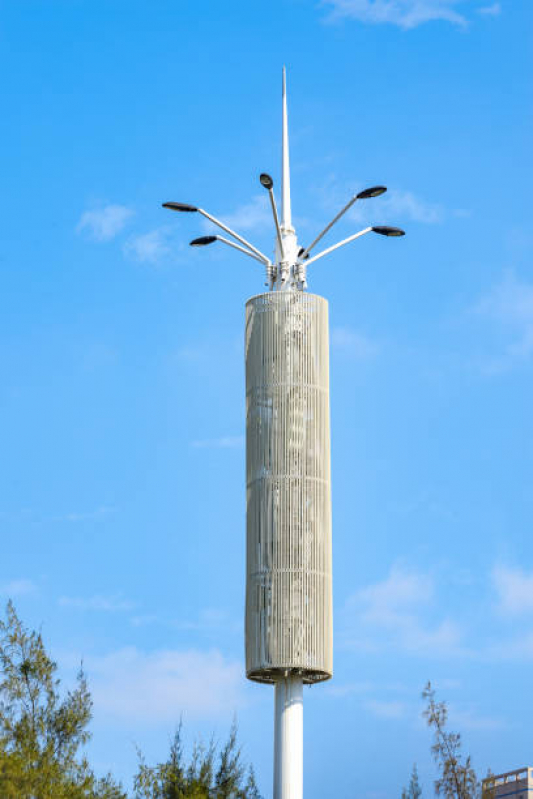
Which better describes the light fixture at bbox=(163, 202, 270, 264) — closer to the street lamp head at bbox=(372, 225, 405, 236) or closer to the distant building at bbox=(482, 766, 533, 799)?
the street lamp head at bbox=(372, 225, 405, 236)

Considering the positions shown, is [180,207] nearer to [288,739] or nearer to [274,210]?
[274,210]

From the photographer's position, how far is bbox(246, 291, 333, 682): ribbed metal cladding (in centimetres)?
2509

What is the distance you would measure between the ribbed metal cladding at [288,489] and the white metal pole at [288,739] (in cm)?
31

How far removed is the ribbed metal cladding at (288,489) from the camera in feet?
82.3

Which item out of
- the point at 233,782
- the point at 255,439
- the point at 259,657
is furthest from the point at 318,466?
the point at 233,782

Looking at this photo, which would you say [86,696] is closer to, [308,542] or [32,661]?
[32,661]

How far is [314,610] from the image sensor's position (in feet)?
82.7

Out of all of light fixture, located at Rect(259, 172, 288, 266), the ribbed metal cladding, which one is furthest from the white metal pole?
light fixture, located at Rect(259, 172, 288, 266)

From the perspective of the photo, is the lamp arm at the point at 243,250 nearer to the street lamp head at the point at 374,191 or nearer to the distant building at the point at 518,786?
the street lamp head at the point at 374,191

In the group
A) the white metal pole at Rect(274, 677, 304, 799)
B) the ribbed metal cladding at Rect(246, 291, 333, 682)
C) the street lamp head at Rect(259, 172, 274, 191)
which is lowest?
the white metal pole at Rect(274, 677, 304, 799)

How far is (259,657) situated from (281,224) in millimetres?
8848

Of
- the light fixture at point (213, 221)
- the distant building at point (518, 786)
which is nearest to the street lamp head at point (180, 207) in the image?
the light fixture at point (213, 221)

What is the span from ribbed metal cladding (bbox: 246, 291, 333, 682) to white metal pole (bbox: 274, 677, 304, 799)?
31cm

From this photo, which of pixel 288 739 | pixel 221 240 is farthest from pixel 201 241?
pixel 288 739
